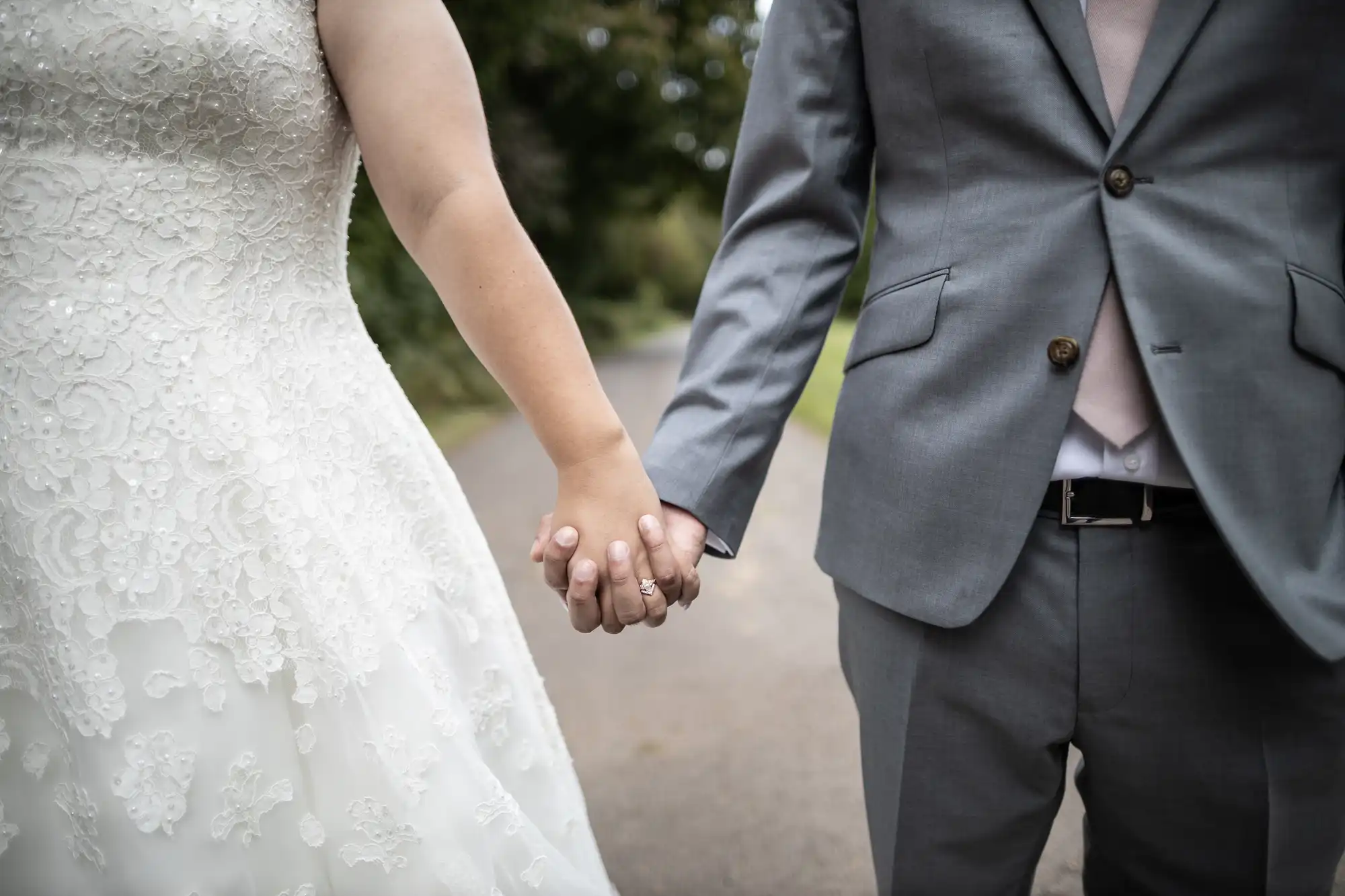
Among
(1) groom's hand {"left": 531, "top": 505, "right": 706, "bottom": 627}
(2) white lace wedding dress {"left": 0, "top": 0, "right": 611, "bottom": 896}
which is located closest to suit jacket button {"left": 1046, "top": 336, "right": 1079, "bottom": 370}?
(1) groom's hand {"left": 531, "top": 505, "right": 706, "bottom": 627}

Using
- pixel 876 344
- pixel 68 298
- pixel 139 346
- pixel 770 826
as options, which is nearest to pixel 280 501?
pixel 139 346

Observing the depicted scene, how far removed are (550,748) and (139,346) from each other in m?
0.83

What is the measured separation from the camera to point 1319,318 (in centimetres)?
130

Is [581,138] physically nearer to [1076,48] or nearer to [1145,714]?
[1076,48]

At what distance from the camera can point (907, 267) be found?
4.78ft

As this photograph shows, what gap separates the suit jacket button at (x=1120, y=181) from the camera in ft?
4.32

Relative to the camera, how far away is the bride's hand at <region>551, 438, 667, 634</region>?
141cm

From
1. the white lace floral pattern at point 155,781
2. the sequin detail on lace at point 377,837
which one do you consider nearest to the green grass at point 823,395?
the sequin detail on lace at point 377,837

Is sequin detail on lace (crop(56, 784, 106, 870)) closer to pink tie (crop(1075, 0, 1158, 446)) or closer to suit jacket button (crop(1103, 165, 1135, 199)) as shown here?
pink tie (crop(1075, 0, 1158, 446))

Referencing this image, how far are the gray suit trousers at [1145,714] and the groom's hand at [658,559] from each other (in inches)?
11.9

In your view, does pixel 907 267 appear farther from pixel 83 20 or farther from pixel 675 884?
pixel 675 884

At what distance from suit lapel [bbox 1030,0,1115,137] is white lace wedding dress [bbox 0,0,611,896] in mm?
974

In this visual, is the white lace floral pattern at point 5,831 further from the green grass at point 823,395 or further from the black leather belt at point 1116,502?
the green grass at point 823,395

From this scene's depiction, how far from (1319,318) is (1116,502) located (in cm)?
33
